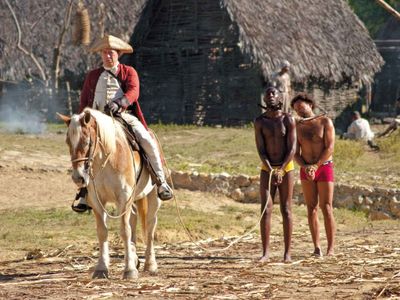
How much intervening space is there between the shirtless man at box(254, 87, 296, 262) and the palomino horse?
151cm

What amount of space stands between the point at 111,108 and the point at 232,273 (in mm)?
1941

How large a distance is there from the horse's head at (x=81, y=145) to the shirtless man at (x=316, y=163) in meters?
3.03

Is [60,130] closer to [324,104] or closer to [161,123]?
[161,123]

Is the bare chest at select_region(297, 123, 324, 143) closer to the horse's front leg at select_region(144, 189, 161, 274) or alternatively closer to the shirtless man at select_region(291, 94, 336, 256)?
the shirtless man at select_region(291, 94, 336, 256)

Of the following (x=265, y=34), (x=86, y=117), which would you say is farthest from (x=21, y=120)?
(x=86, y=117)

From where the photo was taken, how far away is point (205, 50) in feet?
99.7

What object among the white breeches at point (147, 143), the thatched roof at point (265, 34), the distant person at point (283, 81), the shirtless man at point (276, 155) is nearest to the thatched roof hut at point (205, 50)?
the thatched roof at point (265, 34)

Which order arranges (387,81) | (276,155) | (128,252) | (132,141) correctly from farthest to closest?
(387,81) → (276,155) → (132,141) → (128,252)

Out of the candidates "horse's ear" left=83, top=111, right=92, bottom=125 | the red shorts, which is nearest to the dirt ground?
the red shorts

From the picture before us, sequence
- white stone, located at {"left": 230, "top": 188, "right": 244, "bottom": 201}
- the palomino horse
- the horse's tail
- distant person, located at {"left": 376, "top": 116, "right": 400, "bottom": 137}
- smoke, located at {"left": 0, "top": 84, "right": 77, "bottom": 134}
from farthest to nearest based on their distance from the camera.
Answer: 1. smoke, located at {"left": 0, "top": 84, "right": 77, "bottom": 134}
2. distant person, located at {"left": 376, "top": 116, "right": 400, "bottom": 137}
3. white stone, located at {"left": 230, "top": 188, "right": 244, "bottom": 201}
4. the horse's tail
5. the palomino horse

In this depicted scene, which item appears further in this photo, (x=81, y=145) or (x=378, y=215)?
(x=378, y=215)

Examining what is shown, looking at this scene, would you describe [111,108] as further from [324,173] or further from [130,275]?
[324,173]

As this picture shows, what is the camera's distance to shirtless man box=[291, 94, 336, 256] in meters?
12.2

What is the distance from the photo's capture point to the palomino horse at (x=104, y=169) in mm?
9914
